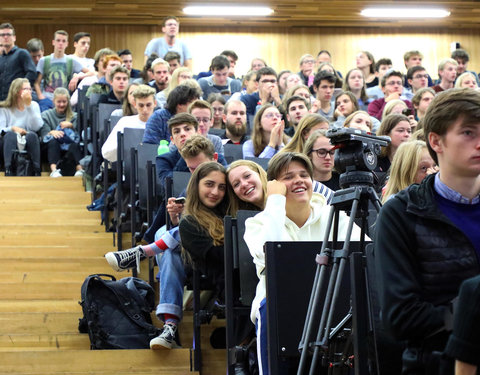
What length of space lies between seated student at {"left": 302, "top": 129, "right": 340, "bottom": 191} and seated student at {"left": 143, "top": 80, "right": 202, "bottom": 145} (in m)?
1.47

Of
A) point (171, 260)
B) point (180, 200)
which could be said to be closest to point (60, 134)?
point (180, 200)

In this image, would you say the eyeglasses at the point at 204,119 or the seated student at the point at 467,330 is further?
the eyeglasses at the point at 204,119

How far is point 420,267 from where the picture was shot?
2027mm

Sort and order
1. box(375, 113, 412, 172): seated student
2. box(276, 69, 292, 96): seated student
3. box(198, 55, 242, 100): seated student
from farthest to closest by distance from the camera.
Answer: box(198, 55, 242, 100): seated student
box(276, 69, 292, 96): seated student
box(375, 113, 412, 172): seated student

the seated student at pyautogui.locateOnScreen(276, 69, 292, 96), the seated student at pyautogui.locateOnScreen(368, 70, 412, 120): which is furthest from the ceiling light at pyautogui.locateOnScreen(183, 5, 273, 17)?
the seated student at pyautogui.locateOnScreen(368, 70, 412, 120)

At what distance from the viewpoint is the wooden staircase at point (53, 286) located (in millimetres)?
3807

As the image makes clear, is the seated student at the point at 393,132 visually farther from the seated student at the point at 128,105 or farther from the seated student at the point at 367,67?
the seated student at the point at 367,67

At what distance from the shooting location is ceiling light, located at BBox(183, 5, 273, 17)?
36.6ft

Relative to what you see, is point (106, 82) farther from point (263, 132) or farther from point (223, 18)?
point (223, 18)

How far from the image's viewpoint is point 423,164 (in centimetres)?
326

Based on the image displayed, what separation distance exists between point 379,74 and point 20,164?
3698 millimetres

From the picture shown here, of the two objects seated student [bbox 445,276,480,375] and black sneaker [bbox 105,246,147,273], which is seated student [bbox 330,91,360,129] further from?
seated student [bbox 445,276,480,375]

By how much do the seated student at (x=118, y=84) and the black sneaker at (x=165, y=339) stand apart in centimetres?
318

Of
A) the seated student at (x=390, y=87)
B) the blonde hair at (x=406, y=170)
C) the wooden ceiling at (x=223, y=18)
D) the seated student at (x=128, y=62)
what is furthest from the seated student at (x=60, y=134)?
the blonde hair at (x=406, y=170)
